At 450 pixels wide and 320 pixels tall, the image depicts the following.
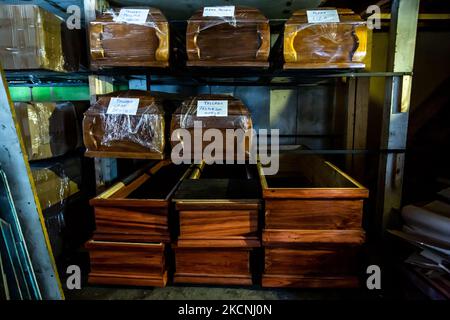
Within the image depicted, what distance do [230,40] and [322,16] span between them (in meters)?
0.53

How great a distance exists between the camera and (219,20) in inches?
60.2

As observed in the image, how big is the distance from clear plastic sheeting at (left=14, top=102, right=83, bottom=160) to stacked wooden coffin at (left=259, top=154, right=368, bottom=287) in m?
1.42

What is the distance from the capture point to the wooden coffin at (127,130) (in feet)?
5.22

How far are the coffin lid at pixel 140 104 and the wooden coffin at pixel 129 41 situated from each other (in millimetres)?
171

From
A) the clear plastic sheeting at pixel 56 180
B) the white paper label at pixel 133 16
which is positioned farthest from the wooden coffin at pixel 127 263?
the white paper label at pixel 133 16

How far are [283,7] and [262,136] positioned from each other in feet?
3.66

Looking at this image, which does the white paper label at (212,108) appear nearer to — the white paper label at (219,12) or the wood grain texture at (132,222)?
the white paper label at (219,12)

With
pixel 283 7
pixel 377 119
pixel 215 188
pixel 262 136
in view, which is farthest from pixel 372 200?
pixel 283 7

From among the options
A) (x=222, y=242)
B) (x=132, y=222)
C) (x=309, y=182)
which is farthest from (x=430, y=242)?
(x=132, y=222)

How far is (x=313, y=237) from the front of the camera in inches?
63.2

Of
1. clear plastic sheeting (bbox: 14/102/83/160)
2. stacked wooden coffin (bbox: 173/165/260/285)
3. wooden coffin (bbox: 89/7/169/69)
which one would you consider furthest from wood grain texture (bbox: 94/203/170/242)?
wooden coffin (bbox: 89/7/169/69)

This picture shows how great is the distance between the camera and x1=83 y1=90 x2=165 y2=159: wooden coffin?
1.59 meters

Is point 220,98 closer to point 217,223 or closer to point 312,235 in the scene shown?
point 217,223

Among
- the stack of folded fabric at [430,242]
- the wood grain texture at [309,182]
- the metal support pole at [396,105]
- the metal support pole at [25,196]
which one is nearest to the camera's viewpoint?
the metal support pole at [25,196]
